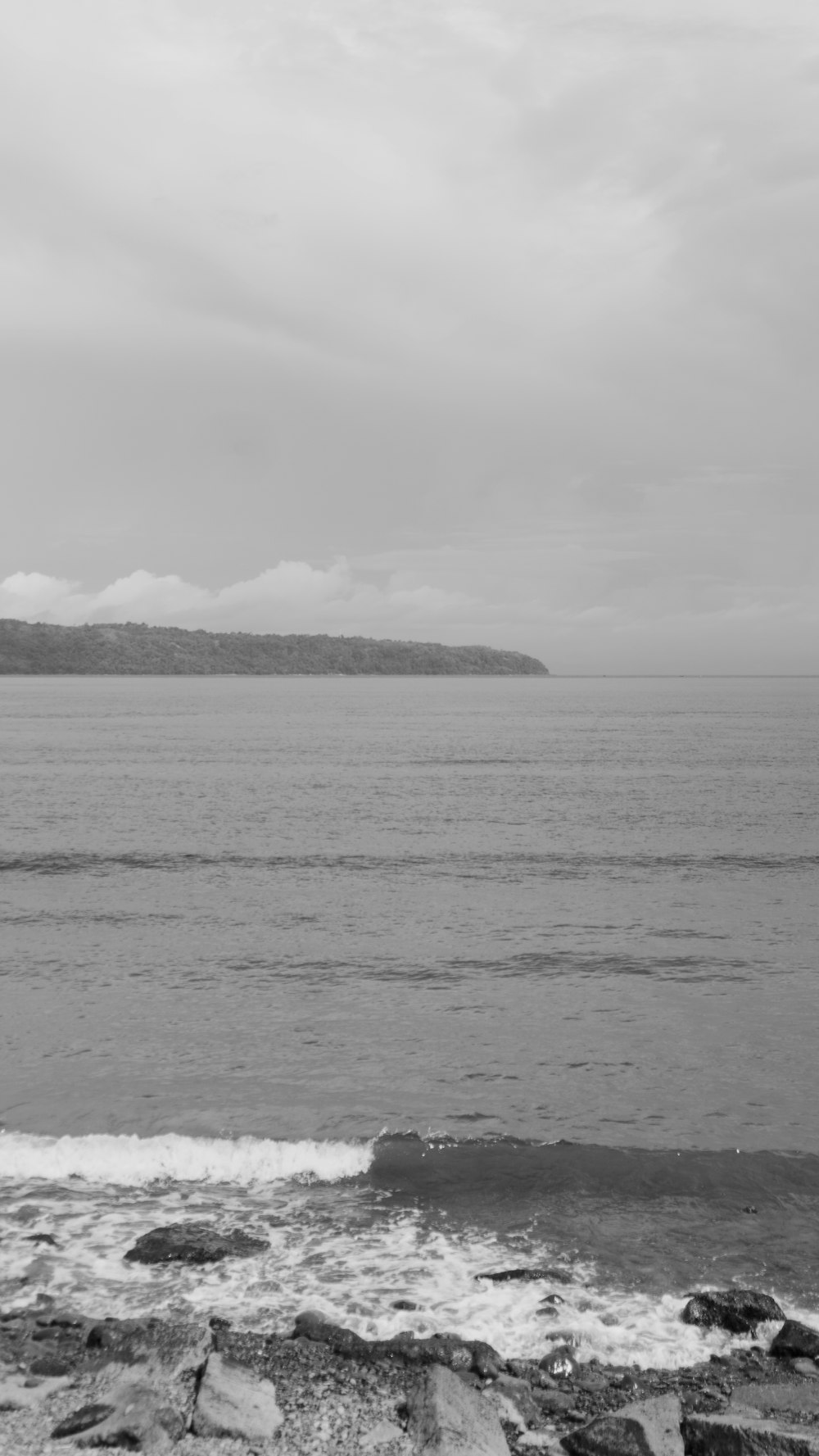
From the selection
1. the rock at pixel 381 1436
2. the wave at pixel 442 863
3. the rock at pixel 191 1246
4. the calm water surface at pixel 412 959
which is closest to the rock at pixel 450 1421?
Answer: the rock at pixel 381 1436

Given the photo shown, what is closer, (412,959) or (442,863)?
(412,959)

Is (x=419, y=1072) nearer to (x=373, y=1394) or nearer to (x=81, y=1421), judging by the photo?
(x=373, y=1394)

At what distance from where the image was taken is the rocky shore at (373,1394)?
8.38m

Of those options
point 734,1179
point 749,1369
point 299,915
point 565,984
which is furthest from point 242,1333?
point 299,915

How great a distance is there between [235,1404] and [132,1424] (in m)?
0.83

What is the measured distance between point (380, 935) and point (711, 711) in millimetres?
162459

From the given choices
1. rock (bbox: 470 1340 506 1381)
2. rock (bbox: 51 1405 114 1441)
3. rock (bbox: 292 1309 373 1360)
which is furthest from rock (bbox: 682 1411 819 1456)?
rock (bbox: 51 1405 114 1441)

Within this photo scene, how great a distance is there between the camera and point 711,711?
597ft

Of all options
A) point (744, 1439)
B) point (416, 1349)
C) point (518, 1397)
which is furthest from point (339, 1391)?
point (744, 1439)

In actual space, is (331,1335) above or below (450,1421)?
below

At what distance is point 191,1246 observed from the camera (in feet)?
38.8

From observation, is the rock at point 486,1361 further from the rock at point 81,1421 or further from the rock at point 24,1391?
the rock at point 24,1391

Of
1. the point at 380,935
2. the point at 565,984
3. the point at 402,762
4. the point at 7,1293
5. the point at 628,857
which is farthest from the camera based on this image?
the point at 402,762

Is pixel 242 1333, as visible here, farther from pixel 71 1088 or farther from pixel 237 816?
pixel 237 816
